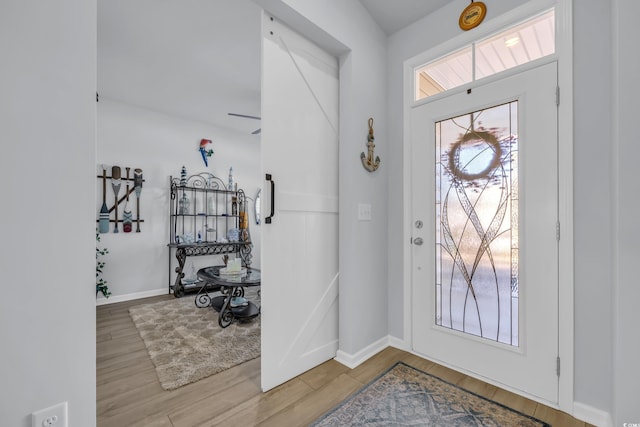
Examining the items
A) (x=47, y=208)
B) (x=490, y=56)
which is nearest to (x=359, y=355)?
(x=47, y=208)

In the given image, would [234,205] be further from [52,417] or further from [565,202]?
[565,202]

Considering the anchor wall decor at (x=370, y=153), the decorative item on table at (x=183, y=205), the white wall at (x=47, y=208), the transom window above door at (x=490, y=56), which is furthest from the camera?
the decorative item on table at (x=183, y=205)

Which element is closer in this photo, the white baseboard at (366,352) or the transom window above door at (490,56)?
the transom window above door at (490,56)

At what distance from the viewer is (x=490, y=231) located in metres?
1.84

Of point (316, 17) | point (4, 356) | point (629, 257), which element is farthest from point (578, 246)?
point (4, 356)

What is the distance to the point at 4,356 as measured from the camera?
871 millimetres

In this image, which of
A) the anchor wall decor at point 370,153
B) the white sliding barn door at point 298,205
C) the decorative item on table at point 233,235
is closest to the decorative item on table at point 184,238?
the decorative item on table at point 233,235

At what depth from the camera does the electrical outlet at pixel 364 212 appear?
2.13 meters

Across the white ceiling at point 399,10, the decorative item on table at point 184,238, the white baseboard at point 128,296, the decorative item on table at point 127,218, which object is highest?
the white ceiling at point 399,10

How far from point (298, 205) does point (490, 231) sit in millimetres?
1323

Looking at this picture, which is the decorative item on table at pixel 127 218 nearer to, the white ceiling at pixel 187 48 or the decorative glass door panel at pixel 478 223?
the white ceiling at pixel 187 48

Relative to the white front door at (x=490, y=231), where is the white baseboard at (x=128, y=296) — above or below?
below

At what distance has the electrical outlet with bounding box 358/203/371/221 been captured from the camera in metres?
2.13

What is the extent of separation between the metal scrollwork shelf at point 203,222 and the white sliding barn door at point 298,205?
2.48 metres
